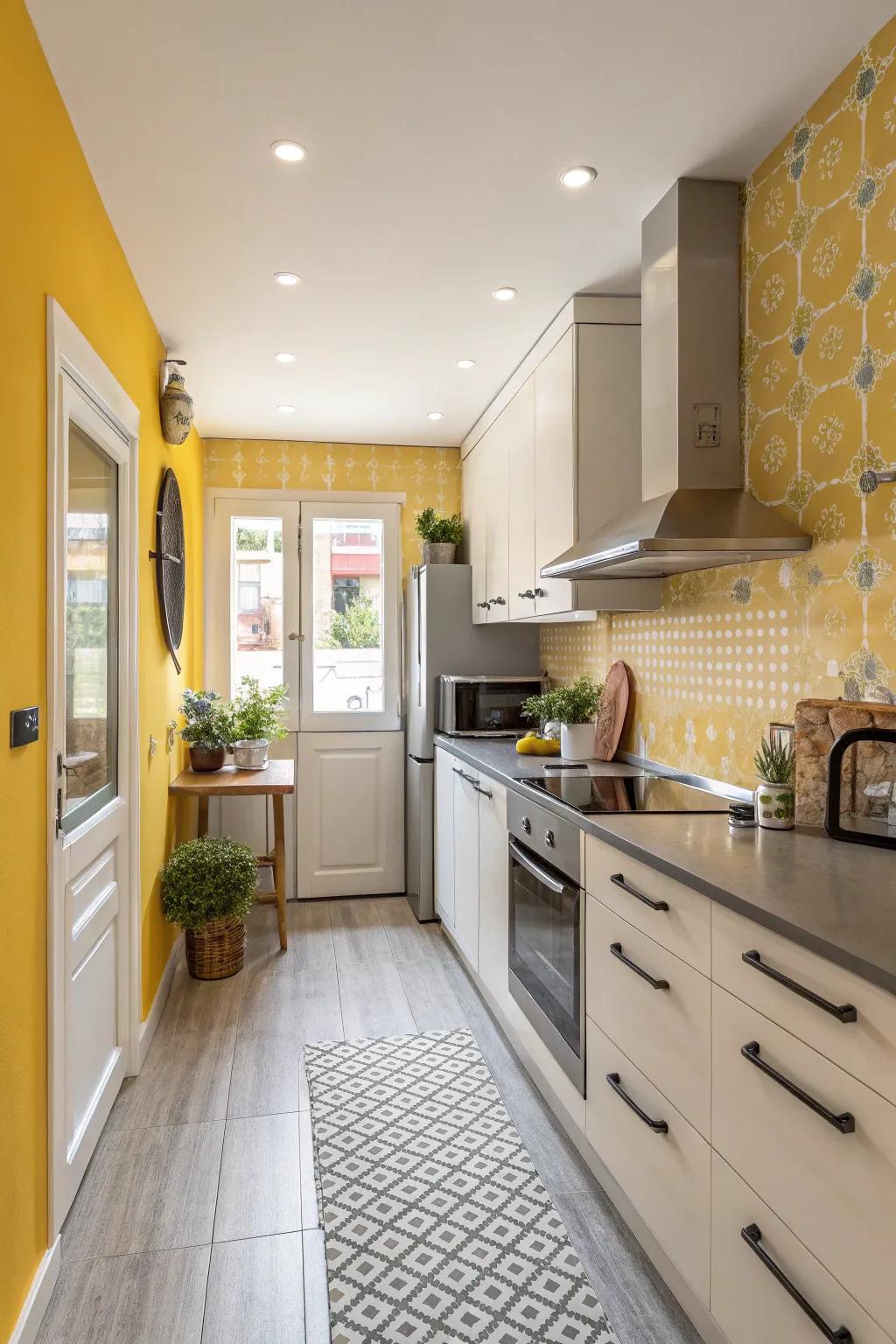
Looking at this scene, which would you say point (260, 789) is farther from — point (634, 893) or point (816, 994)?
point (816, 994)

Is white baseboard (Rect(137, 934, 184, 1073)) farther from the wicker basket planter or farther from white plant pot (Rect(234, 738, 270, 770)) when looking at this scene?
white plant pot (Rect(234, 738, 270, 770))

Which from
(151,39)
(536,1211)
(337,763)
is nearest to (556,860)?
(536,1211)

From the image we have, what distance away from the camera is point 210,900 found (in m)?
3.30

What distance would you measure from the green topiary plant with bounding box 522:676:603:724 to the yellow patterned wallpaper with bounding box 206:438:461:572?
185 cm

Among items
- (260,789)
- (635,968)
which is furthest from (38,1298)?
(260,789)

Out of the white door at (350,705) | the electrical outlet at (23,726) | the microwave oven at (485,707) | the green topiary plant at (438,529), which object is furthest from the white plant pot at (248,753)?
the electrical outlet at (23,726)

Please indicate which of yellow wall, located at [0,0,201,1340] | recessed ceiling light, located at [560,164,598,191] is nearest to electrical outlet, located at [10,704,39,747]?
yellow wall, located at [0,0,201,1340]

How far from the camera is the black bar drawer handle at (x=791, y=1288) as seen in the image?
1.13m

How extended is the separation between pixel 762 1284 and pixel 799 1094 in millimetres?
365

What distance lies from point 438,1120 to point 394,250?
260 cm

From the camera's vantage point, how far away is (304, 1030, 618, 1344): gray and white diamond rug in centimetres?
170

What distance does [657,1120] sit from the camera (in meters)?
1.69

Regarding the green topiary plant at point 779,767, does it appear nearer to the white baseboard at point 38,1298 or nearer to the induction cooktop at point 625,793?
the induction cooktop at point 625,793

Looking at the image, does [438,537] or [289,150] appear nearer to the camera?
Result: [289,150]
